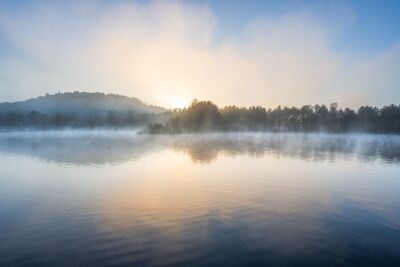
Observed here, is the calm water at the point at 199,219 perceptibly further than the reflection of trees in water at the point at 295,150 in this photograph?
No

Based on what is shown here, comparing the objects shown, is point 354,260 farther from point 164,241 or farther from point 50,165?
point 50,165

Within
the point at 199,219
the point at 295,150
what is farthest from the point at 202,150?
the point at 199,219

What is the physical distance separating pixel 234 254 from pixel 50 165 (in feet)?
144

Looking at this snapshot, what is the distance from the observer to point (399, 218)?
23156 millimetres

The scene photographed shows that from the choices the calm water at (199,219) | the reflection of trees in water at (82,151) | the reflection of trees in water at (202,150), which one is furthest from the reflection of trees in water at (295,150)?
the calm water at (199,219)

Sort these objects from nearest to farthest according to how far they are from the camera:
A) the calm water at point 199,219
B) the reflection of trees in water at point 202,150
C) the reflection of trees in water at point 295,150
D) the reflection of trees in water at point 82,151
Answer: the calm water at point 199,219
the reflection of trees in water at point 82,151
the reflection of trees in water at point 202,150
the reflection of trees in water at point 295,150

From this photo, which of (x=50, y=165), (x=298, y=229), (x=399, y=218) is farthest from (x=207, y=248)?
(x=50, y=165)

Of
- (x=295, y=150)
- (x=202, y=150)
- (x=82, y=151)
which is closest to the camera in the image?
(x=82, y=151)

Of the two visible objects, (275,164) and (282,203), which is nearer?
(282,203)

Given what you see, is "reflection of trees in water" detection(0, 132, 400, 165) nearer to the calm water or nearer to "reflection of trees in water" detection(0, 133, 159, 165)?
"reflection of trees in water" detection(0, 133, 159, 165)

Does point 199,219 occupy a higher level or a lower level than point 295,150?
higher

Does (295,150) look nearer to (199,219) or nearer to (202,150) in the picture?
(202,150)

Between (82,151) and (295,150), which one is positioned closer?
(82,151)

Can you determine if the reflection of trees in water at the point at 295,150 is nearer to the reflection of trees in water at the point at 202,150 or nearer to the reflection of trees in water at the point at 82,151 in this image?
the reflection of trees in water at the point at 202,150
